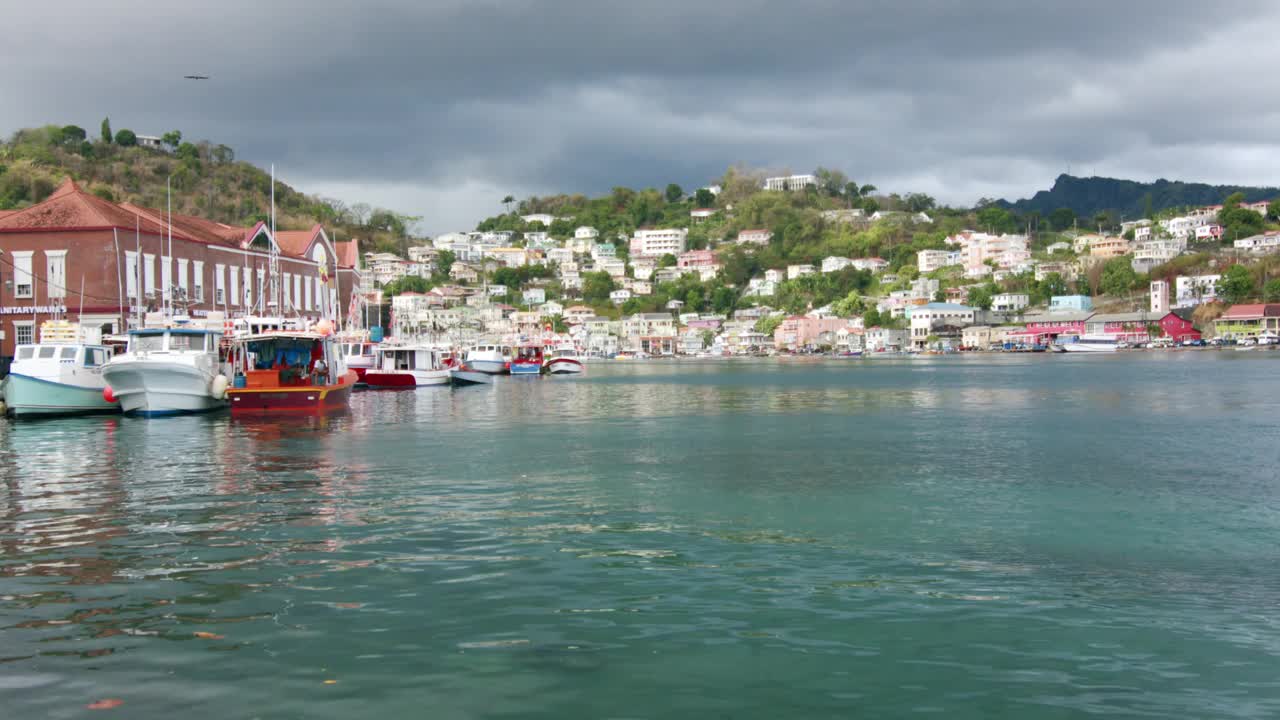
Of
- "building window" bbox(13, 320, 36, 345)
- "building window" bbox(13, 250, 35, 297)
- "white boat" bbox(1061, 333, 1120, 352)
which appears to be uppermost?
"building window" bbox(13, 250, 35, 297)

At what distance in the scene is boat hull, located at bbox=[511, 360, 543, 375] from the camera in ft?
292

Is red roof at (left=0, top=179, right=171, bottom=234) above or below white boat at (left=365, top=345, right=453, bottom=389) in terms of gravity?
above

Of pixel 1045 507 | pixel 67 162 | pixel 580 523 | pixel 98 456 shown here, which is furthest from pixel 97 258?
pixel 67 162

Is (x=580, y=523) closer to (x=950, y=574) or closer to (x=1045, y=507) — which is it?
(x=950, y=574)

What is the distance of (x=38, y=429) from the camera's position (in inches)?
1199

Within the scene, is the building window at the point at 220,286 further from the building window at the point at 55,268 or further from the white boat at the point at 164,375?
the white boat at the point at 164,375

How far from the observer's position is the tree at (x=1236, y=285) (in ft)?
529

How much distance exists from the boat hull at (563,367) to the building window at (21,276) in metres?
50.4

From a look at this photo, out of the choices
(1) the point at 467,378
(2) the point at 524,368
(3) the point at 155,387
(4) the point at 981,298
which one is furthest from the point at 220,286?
(4) the point at 981,298

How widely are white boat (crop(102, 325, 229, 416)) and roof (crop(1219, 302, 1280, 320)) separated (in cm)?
15852

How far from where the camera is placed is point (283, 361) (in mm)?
36781

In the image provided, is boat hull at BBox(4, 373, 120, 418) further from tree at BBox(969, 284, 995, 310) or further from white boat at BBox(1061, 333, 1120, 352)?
tree at BBox(969, 284, 995, 310)

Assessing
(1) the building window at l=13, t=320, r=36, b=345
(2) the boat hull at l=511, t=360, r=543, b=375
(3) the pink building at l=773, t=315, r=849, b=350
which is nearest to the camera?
(1) the building window at l=13, t=320, r=36, b=345

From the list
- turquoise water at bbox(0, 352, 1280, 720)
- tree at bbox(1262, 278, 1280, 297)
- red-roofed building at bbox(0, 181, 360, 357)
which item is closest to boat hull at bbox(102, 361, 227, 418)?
turquoise water at bbox(0, 352, 1280, 720)
